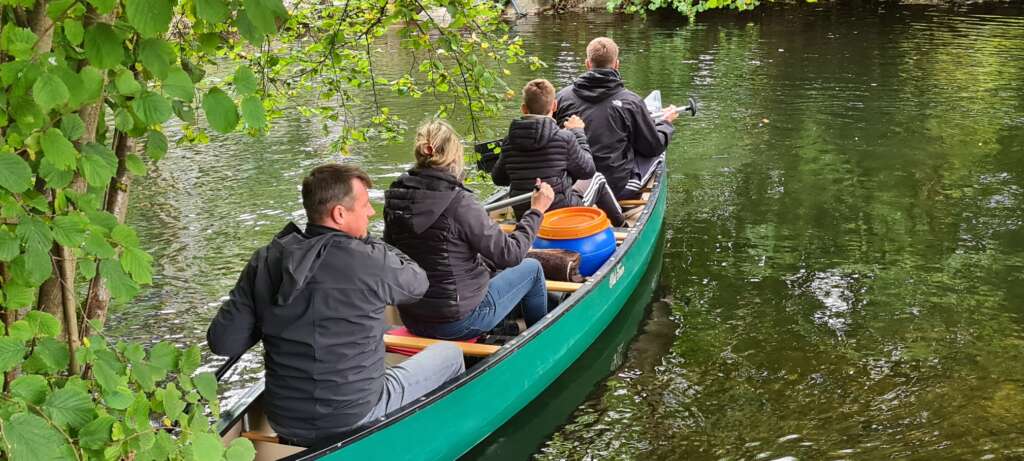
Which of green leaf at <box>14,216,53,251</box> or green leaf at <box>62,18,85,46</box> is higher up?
green leaf at <box>62,18,85,46</box>

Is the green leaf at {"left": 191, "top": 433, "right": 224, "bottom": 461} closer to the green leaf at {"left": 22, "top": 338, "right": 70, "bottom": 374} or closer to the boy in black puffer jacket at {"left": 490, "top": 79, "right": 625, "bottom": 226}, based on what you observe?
the green leaf at {"left": 22, "top": 338, "right": 70, "bottom": 374}

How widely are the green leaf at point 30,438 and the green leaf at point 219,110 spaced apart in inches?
32.8

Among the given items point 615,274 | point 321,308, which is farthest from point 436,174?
point 615,274

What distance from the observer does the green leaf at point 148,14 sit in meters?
2.22

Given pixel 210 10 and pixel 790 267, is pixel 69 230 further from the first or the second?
pixel 790 267

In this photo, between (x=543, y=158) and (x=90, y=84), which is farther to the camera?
(x=543, y=158)

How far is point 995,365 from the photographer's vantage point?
5836mm

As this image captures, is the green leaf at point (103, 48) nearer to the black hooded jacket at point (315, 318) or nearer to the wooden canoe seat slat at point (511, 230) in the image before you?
the black hooded jacket at point (315, 318)

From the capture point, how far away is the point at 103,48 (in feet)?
8.02

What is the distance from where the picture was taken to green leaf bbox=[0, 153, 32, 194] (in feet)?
8.00

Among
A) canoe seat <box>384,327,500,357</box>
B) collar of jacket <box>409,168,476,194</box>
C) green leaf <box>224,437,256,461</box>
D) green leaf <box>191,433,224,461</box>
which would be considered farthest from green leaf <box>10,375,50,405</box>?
canoe seat <box>384,327,500,357</box>

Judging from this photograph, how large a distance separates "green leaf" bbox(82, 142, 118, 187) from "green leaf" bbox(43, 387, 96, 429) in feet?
1.81

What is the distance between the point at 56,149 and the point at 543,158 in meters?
4.01

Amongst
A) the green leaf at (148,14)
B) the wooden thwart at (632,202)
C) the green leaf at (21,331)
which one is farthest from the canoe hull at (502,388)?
the green leaf at (148,14)
